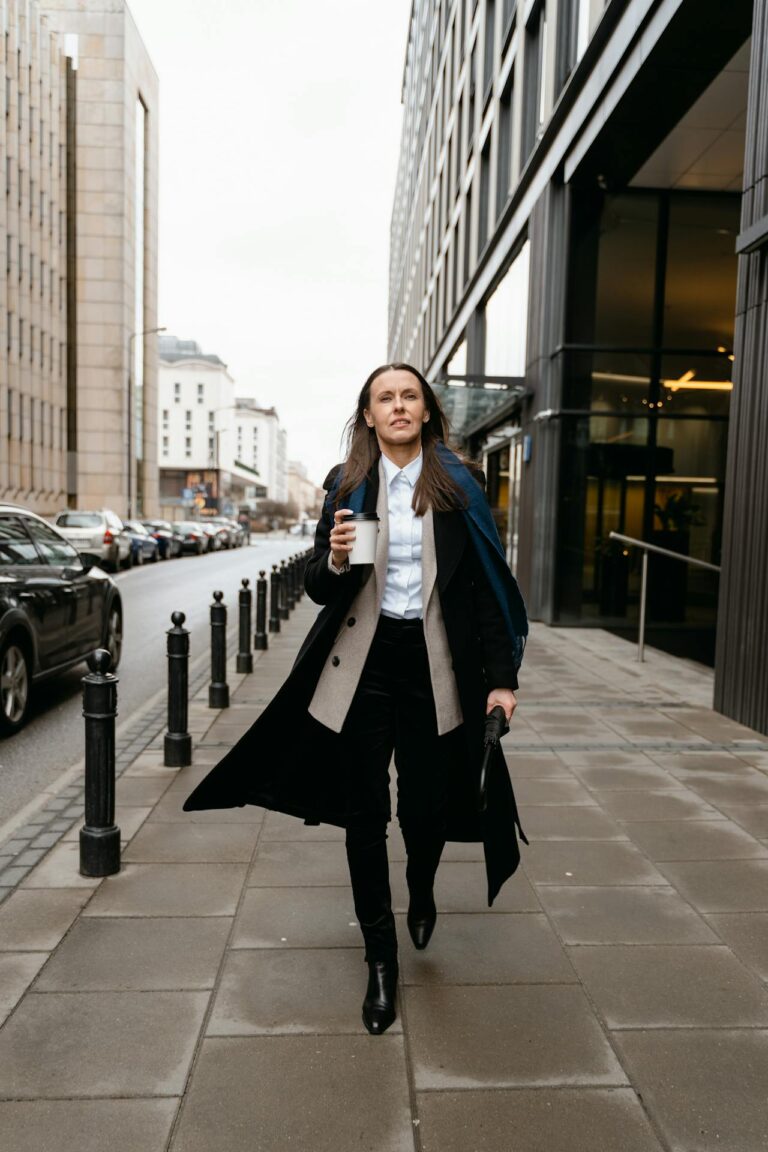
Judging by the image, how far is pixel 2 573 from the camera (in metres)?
6.96

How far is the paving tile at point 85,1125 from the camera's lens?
2.26m

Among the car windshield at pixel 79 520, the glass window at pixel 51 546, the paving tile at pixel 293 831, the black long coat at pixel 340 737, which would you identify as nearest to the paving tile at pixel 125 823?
the paving tile at pixel 293 831

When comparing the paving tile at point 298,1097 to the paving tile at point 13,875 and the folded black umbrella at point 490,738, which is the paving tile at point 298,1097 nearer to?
the folded black umbrella at point 490,738

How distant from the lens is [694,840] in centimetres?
453

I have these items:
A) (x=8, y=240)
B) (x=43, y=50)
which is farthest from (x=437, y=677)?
(x=43, y=50)

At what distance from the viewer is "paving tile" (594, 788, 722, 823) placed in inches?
193

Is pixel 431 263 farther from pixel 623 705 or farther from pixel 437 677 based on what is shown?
pixel 437 677

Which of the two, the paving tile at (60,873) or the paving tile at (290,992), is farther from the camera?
the paving tile at (60,873)

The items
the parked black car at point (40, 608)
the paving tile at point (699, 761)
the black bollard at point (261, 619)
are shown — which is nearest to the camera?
the paving tile at point (699, 761)

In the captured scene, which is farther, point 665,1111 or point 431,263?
point 431,263

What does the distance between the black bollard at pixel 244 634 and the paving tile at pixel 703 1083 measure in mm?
6802

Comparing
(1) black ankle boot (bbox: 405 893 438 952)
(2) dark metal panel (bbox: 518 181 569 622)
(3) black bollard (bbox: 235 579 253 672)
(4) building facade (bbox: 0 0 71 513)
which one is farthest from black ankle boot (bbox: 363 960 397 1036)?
(4) building facade (bbox: 0 0 71 513)

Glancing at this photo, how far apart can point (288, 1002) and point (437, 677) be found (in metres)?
1.16

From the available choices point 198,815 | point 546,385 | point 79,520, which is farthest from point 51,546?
point 79,520
